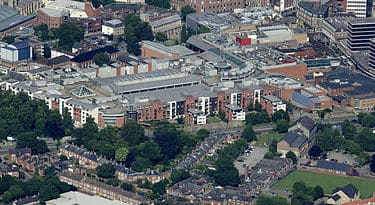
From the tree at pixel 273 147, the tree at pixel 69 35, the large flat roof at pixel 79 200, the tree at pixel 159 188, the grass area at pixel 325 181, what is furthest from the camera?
the tree at pixel 69 35

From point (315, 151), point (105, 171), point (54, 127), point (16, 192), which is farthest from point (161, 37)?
point (16, 192)

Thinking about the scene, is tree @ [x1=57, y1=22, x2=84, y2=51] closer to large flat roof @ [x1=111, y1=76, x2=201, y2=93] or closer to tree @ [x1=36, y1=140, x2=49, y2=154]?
large flat roof @ [x1=111, y1=76, x2=201, y2=93]

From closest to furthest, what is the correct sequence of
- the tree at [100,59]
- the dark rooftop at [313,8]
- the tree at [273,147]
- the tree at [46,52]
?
the tree at [273,147] < the tree at [100,59] < the tree at [46,52] < the dark rooftop at [313,8]

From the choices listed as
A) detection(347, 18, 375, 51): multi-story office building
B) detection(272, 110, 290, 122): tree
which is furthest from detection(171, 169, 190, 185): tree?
detection(347, 18, 375, 51): multi-story office building

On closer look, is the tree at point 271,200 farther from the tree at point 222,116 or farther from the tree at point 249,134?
the tree at point 222,116

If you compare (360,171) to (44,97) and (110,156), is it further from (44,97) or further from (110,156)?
(44,97)

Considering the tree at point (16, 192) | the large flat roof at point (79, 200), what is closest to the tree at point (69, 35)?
the tree at point (16, 192)
